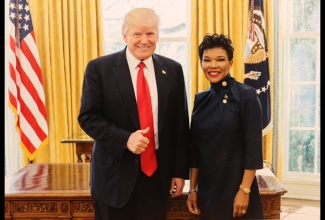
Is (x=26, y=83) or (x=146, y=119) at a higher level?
(x=26, y=83)

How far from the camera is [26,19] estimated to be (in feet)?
15.6

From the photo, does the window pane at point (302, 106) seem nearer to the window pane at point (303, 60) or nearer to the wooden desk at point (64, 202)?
the window pane at point (303, 60)

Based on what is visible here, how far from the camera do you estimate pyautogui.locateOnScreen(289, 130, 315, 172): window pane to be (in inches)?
208

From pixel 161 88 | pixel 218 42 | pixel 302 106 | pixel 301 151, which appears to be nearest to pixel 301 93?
pixel 302 106

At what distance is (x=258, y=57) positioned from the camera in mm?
4633

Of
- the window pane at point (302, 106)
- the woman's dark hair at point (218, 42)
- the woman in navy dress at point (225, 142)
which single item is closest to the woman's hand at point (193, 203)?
the woman in navy dress at point (225, 142)

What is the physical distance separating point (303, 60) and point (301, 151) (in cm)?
110

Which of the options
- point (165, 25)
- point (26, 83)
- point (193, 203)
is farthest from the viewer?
point (165, 25)

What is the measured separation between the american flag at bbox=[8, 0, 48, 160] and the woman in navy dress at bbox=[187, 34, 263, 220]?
3.23 meters

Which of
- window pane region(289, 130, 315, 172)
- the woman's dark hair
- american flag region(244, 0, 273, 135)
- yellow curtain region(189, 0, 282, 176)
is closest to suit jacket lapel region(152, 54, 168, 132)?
the woman's dark hair

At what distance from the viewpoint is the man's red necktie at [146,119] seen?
76.7 inches

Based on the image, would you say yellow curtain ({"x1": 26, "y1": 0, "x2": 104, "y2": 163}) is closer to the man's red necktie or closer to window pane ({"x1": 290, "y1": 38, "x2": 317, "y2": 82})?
window pane ({"x1": 290, "y1": 38, "x2": 317, "y2": 82})

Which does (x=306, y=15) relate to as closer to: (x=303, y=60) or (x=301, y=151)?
(x=303, y=60)

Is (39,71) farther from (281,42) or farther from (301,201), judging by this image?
(301,201)
